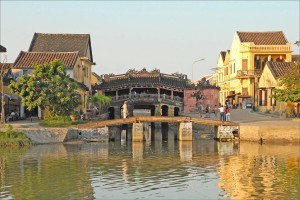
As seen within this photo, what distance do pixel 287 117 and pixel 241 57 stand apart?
26.8 metres

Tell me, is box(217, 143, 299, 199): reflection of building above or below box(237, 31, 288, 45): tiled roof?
below

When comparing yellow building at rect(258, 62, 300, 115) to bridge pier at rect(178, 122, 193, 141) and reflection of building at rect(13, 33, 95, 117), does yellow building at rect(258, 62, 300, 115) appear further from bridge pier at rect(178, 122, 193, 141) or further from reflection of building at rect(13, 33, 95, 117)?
reflection of building at rect(13, 33, 95, 117)

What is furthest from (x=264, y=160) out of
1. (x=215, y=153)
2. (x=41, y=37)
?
(x=41, y=37)

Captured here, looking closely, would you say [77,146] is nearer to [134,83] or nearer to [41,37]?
[134,83]

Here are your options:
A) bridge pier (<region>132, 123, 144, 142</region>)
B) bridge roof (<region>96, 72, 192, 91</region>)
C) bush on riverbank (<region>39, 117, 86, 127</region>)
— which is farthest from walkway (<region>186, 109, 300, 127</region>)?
bush on riverbank (<region>39, 117, 86, 127</region>)

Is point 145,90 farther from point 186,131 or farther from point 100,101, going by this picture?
point 186,131

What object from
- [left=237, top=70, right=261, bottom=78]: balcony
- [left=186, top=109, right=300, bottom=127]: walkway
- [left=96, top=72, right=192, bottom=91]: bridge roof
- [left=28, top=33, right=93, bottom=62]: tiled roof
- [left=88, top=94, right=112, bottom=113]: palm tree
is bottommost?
[left=186, top=109, right=300, bottom=127]: walkway

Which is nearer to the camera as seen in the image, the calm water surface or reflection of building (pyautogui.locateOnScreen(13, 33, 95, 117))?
the calm water surface

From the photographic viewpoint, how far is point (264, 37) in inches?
3228

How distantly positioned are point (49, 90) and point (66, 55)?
38.9 ft

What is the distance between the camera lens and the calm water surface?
22.5 metres

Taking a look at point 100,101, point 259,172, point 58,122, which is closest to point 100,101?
point 100,101

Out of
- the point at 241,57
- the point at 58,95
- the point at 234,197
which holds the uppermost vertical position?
the point at 241,57

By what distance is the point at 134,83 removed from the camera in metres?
69.2
